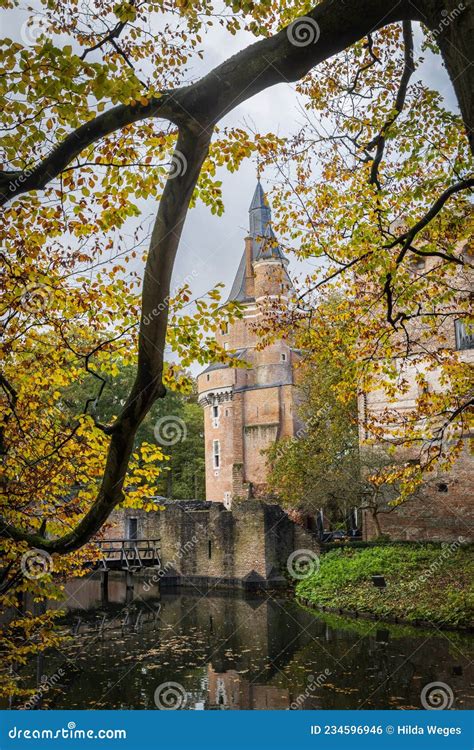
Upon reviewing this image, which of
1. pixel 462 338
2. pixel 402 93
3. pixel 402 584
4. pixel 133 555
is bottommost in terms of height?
pixel 402 584

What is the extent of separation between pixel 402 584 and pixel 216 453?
2418 centimetres

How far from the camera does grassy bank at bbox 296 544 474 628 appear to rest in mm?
16297

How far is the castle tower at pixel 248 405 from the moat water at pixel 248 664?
19.3 m

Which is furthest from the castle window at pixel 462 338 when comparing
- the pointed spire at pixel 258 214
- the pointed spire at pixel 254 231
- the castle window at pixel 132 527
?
the pointed spire at pixel 258 214

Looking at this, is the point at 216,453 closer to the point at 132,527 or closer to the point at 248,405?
the point at 248,405

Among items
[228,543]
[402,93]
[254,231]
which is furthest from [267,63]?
[254,231]

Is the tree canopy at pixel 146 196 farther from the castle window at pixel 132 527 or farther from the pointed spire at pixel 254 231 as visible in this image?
the pointed spire at pixel 254 231

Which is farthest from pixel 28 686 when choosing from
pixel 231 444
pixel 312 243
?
pixel 231 444

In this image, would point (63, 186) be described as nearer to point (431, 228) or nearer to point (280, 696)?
point (431, 228)

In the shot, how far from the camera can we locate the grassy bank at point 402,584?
16297mm

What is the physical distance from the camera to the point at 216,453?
4206 cm

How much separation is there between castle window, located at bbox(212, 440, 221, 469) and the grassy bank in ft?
60.1

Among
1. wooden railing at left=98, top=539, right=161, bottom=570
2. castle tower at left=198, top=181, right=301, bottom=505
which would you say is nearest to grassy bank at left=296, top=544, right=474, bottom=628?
wooden railing at left=98, top=539, right=161, bottom=570

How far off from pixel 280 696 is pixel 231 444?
30.2 m
